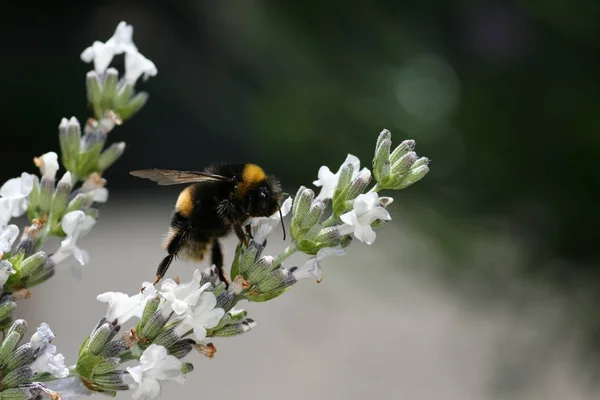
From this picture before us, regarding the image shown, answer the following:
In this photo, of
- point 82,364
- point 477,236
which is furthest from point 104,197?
point 477,236

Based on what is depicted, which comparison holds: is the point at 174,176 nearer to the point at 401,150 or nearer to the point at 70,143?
the point at 70,143

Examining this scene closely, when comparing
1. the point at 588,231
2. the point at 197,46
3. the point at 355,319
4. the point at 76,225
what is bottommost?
the point at 76,225

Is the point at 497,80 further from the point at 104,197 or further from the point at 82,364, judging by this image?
the point at 82,364

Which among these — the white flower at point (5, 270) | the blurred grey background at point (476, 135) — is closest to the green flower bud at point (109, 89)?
the white flower at point (5, 270)

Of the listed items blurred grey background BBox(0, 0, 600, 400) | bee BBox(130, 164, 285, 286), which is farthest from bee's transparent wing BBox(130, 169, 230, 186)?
blurred grey background BBox(0, 0, 600, 400)

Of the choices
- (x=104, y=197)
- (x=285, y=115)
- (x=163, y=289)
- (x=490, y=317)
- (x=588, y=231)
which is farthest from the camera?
(x=490, y=317)

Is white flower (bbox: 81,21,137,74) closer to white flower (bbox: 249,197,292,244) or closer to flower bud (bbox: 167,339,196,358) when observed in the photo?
white flower (bbox: 249,197,292,244)

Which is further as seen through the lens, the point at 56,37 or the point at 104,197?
the point at 56,37

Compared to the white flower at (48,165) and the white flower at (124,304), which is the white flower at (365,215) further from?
the white flower at (48,165)
